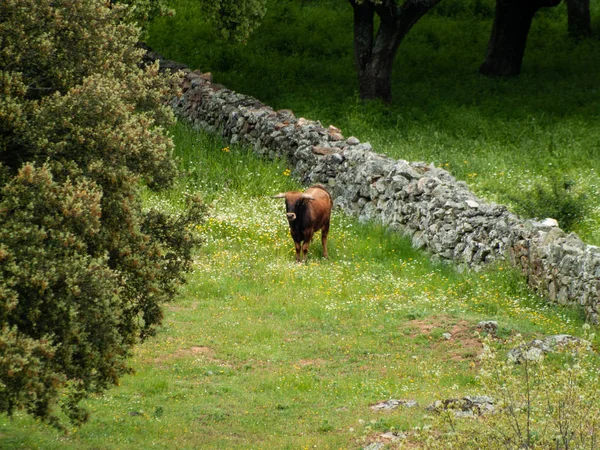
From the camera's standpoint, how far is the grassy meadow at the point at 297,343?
1348cm

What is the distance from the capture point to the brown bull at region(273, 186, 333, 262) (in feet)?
70.7

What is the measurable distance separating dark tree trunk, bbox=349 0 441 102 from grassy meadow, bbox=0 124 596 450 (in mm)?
10493

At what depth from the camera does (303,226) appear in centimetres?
2161

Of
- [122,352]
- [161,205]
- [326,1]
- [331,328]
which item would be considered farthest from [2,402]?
[326,1]

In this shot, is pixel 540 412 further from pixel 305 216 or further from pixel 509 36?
pixel 509 36

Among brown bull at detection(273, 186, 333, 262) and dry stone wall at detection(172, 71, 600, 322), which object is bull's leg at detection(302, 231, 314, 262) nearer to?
brown bull at detection(273, 186, 333, 262)

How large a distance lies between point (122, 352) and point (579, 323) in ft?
31.2

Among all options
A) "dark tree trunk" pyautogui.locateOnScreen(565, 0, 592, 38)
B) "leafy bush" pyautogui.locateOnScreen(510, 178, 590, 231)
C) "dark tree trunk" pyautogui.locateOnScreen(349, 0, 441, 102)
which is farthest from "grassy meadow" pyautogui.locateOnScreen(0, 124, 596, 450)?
"dark tree trunk" pyautogui.locateOnScreen(565, 0, 592, 38)

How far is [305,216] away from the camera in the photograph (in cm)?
2153

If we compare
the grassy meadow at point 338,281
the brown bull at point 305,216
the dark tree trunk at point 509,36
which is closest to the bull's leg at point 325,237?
the brown bull at point 305,216

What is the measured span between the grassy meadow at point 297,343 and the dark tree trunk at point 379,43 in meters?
10.5

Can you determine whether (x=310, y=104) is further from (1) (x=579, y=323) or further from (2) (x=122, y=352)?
(2) (x=122, y=352)

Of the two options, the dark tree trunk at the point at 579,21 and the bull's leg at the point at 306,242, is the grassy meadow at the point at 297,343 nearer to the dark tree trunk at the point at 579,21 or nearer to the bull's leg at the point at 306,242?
the bull's leg at the point at 306,242

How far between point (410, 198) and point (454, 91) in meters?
13.3
